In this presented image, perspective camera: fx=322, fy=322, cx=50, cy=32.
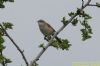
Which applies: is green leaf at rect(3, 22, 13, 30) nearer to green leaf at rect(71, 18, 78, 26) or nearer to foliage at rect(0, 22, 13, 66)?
foliage at rect(0, 22, 13, 66)

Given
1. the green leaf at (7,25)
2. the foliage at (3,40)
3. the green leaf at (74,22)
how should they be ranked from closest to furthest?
the foliage at (3,40)
the green leaf at (74,22)
the green leaf at (7,25)

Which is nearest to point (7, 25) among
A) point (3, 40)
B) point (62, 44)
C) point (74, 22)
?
point (3, 40)

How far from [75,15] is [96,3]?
64cm

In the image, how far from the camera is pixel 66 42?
640 centimetres

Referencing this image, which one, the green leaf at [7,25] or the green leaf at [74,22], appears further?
the green leaf at [7,25]

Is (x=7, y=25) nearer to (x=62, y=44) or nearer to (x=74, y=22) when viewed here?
(x=62, y=44)

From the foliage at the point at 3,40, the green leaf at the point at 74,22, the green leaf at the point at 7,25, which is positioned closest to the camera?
the foliage at the point at 3,40

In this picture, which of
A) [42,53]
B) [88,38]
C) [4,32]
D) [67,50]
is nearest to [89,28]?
[88,38]

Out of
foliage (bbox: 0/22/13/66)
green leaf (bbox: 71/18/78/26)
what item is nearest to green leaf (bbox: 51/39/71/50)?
green leaf (bbox: 71/18/78/26)

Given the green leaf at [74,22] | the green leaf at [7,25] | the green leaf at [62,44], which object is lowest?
the green leaf at [62,44]

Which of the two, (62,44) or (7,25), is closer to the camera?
(62,44)

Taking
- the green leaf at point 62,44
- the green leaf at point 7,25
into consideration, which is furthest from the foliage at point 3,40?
the green leaf at point 62,44

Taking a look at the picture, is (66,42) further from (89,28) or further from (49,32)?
(49,32)

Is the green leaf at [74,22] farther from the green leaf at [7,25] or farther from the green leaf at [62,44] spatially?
the green leaf at [7,25]
